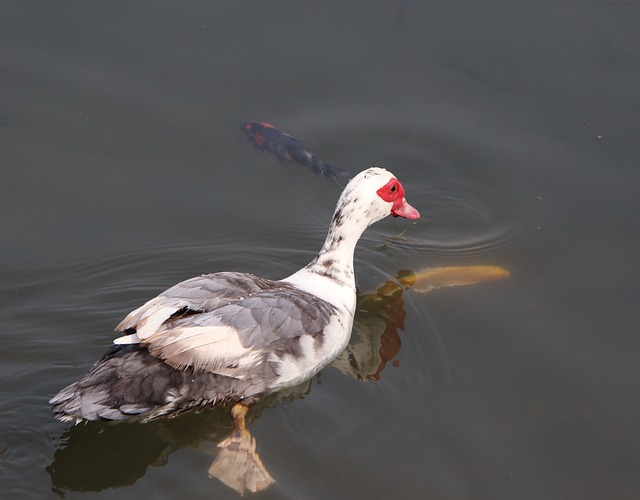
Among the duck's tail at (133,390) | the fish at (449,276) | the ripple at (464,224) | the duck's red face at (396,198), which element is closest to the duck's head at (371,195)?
the duck's red face at (396,198)

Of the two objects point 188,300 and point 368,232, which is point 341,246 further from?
point 188,300

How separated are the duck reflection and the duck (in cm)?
9

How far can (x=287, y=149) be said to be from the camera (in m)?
8.38

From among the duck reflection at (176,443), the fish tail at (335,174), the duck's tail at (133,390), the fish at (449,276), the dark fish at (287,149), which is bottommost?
the duck reflection at (176,443)

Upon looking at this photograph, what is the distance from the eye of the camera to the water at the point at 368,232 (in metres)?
5.89

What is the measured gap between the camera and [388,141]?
28.7 ft

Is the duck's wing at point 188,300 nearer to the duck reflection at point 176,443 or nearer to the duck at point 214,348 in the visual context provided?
the duck at point 214,348

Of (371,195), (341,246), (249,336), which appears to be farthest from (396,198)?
(249,336)

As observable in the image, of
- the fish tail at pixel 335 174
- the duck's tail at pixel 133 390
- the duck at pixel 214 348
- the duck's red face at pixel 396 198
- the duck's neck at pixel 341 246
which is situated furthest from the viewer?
the fish tail at pixel 335 174

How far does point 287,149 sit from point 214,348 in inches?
118

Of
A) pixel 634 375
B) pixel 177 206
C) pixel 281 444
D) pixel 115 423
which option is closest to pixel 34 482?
pixel 115 423

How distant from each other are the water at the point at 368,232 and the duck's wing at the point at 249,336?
0.35m

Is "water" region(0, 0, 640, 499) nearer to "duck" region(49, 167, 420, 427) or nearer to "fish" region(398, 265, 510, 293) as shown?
"fish" region(398, 265, 510, 293)

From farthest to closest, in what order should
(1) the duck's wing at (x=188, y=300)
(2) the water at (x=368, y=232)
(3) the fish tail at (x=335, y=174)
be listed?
1. (3) the fish tail at (x=335, y=174)
2. (2) the water at (x=368, y=232)
3. (1) the duck's wing at (x=188, y=300)
